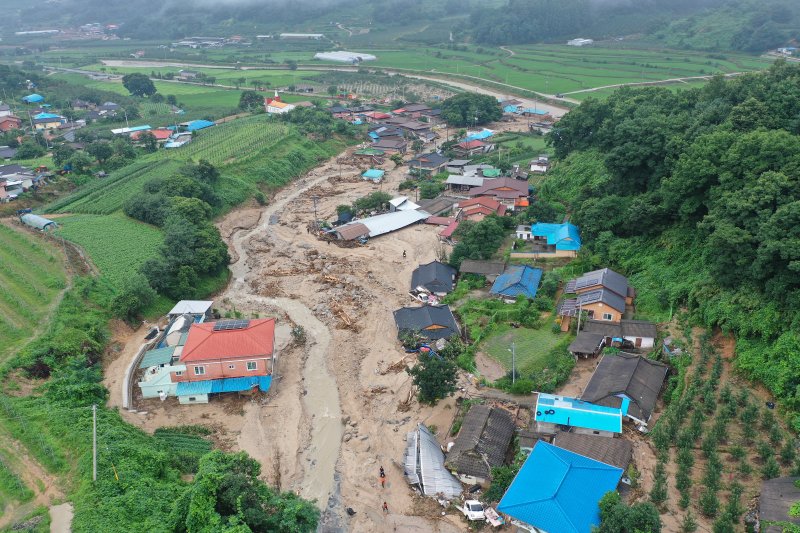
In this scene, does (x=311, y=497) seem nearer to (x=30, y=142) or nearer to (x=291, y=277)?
(x=291, y=277)

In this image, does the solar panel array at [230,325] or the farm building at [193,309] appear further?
the farm building at [193,309]

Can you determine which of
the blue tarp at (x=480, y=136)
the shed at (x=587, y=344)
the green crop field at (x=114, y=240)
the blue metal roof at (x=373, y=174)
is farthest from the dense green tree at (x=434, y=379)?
the blue tarp at (x=480, y=136)

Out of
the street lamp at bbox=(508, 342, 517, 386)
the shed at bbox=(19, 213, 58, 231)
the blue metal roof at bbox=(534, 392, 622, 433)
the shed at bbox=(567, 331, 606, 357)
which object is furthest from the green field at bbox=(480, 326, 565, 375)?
the shed at bbox=(19, 213, 58, 231)

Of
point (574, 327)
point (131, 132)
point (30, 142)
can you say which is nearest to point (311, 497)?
point (574, 327)

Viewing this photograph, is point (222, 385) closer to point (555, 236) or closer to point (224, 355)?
point (224, 355)

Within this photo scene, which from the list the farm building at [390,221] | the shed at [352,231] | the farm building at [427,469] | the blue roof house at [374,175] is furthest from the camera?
the blue roof house at [374,175]

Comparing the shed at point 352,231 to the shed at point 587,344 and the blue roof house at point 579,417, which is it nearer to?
the shed at point 587,344
